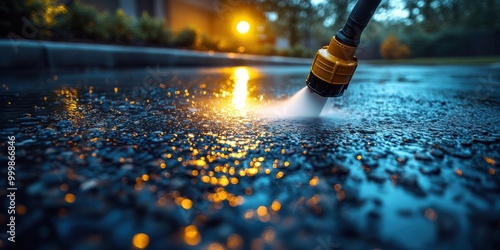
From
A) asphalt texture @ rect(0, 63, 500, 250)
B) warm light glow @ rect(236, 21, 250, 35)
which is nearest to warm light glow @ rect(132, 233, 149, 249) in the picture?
asphalt texture @ rect(0, 63, 500, 250)

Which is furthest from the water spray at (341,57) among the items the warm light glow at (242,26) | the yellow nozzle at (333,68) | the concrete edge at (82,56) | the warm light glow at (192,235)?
the warm light glow at (242,26)

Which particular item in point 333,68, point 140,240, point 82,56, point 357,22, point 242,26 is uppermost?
point 242,26

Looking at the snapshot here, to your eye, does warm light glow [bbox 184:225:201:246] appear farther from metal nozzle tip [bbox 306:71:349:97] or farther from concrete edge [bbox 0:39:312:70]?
concrete edge [bbox 0:39:312:70]

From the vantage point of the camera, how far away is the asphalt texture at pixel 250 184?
549mm

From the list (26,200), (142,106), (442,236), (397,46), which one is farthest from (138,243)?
(397,46)

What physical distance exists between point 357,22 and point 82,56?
540 cm

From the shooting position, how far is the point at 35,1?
14.1 feet

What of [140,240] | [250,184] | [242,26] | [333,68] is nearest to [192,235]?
[140,240]

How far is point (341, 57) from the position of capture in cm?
150

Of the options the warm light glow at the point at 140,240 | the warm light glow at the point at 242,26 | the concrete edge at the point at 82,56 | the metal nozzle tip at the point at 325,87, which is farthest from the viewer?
the warm light glow at the point at 242,26

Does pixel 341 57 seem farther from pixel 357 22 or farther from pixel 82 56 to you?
pixel 82 56

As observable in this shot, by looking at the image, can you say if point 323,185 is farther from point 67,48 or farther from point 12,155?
point 67,48

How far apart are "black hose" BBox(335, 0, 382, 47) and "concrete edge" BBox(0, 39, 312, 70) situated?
483 cm

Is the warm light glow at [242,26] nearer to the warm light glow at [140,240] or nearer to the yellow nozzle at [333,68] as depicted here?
the yellow nozzle at [333,68]
